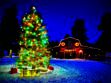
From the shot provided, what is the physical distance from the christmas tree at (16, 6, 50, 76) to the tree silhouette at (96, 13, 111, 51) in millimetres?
18093

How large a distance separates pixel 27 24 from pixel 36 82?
6.99m

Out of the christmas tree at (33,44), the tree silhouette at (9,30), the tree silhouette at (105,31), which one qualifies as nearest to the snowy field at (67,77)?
the christmas tree at (33,44)

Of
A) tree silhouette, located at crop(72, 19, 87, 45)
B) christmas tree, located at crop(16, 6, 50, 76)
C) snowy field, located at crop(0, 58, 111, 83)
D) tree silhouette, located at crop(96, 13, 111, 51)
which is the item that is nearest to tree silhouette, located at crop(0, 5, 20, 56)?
tree silhouette, located at crop(72, 19, 87, 45)

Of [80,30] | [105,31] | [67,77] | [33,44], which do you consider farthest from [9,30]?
[67,77]

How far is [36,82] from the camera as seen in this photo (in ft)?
50.1

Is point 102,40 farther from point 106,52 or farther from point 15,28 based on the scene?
point 15,28

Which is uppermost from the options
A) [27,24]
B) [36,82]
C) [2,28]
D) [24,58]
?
[2,28]

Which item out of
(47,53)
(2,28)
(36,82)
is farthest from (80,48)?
(36,82)

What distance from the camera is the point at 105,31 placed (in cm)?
3962

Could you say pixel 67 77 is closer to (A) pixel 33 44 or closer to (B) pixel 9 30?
(A) pixel 33 44

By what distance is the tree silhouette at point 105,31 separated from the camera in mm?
38431

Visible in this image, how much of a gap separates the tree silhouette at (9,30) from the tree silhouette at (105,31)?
13045 mm

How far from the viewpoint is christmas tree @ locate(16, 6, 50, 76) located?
2078 cm

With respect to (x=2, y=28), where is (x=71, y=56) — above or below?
below
